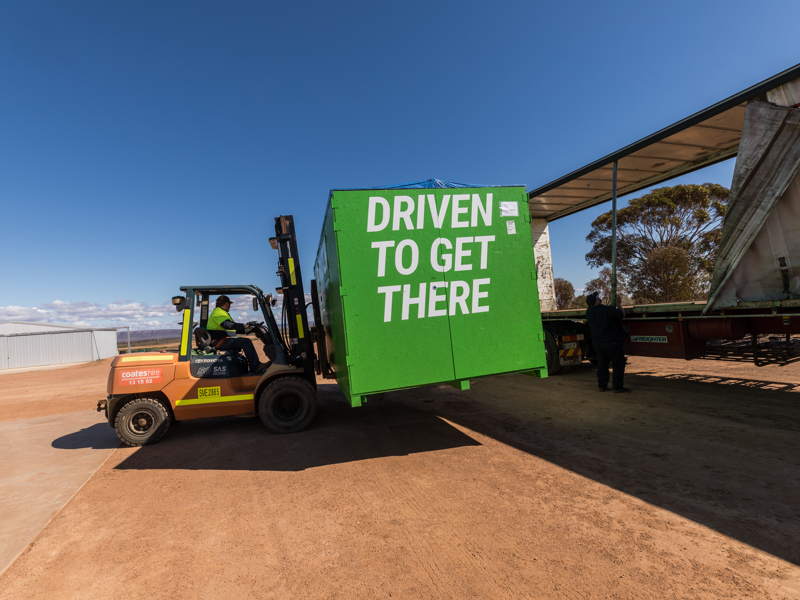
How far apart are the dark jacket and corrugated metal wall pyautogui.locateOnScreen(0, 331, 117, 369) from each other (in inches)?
1338

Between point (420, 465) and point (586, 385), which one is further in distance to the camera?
point (586, 385)

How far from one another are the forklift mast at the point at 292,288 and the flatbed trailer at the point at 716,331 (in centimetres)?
569

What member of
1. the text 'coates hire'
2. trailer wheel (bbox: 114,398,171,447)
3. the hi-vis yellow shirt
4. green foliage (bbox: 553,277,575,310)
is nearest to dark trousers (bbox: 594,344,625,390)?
the text 'coates hire'

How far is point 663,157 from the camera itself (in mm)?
7285

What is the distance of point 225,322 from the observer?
19.7ft

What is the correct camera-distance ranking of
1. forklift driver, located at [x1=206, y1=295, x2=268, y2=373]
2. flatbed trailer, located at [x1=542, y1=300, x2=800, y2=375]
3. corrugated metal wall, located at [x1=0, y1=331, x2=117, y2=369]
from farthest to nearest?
corrugated metal wall, located at [x1=0, y1=331, x2=117, y2=369] < forklift driver, located at [x1=206, y1=295, x2=268, y2=373] < flatbed trailer, located at [x1=542, y1=300, x2=800, y2=375]

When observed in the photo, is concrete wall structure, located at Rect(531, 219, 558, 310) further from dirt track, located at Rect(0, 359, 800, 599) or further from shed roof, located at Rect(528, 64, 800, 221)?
dirt track, located at Rect(0, 359, 800, 599)

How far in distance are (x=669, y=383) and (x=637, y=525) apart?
5.72m

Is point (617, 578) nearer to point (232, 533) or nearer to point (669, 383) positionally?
point (232, 533)

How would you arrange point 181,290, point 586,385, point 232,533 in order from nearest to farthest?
1. point 232,533
2. point 181,290
3. point 586,385

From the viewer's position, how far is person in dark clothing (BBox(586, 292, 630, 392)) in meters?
7.06

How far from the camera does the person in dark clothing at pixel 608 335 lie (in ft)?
23.2

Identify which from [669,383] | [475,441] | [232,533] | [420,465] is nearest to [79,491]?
[232,533]

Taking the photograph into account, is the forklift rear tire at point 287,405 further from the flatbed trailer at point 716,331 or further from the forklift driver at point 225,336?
the flatbed trailer at point 716,331
